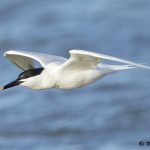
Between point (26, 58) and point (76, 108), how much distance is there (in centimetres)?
403

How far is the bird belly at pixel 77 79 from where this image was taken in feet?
32.7

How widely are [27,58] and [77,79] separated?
83cm

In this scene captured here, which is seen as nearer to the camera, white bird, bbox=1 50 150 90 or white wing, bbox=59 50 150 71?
white wing, bbox=59 50 150 71

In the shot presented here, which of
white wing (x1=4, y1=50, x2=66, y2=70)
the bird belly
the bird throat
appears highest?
white wing (x1=4, y1=50, x2=66, y2=70)

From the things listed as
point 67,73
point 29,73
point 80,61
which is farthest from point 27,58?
point 80,61

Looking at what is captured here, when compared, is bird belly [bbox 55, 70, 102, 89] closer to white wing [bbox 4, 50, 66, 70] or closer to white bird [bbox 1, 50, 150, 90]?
white bird [bbox 1, 50, 150, 90]

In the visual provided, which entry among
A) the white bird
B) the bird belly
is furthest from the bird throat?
the bird belly

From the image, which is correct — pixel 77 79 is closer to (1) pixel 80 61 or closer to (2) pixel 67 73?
(2) pixel 67 73

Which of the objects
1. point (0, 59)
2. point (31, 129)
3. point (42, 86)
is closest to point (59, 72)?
point (42, 86)

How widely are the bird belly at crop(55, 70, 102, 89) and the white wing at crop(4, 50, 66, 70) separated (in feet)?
0.79

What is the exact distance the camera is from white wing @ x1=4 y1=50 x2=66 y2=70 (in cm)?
1026

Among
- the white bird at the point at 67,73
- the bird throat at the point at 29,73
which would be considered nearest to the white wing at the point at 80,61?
the white bird at the point at 67,73

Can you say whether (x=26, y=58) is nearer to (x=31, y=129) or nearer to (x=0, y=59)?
(x=31, y=129)

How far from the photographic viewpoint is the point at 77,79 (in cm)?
999
